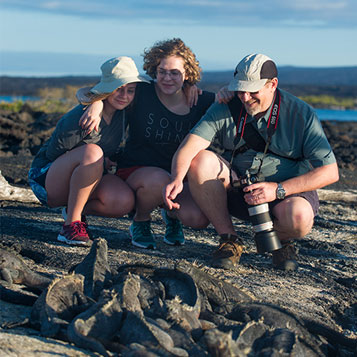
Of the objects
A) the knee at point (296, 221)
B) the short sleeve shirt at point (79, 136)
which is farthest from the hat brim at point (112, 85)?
the knee at point (296, 221)

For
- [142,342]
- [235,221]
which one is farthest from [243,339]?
[235,221]

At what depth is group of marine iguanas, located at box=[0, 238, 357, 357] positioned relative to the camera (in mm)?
2580

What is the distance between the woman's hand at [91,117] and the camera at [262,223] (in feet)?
3.71

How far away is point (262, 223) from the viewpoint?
13.5 ft

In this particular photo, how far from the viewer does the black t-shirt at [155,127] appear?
4578 millimetres

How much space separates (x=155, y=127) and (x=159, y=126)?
0.10ft

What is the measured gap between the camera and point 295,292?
390cm

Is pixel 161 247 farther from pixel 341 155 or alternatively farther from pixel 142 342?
pixel 341 155

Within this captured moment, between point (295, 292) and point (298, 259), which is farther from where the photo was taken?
point (298, 259)

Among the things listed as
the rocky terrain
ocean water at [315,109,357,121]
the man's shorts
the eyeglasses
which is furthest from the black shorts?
ocean water at [315,109,357,121]

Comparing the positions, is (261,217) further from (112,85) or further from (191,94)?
(112,85)

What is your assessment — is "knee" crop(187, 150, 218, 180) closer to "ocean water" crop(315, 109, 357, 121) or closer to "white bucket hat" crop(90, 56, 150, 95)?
"white bucket hat" crop(90, 56, 150, 95)

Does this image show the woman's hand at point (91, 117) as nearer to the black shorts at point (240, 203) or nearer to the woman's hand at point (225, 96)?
the woman's hand at point (225, 96)

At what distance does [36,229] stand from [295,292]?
230 centimetres
